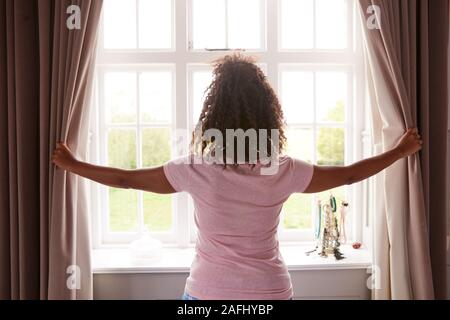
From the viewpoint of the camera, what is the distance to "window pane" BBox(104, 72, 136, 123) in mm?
2502

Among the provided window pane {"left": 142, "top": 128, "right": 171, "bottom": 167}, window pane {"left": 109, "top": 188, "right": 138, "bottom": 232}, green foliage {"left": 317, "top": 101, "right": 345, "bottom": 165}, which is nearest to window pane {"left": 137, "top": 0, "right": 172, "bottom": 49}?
window pane {"left": 142, "top": 128, "right": 171, "bottom": 167}

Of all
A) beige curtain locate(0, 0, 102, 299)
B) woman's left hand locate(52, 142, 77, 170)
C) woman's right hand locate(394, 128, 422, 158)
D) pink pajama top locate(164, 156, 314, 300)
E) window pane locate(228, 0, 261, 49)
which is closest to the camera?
pink pajama top locate(164, 156, 314, 300)

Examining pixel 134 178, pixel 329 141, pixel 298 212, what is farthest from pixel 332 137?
pixel 134 178

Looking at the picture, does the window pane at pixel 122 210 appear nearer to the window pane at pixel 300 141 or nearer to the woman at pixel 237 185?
the window pane at pixel 300 141

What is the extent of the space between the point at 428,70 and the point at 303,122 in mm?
700

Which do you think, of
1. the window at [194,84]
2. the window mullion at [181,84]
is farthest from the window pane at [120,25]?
the window mullion at [181,84]

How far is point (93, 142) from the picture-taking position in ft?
7.96

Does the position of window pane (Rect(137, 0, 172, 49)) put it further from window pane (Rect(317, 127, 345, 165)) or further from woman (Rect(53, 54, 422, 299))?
woman (Rect(53, 54, 422, 299))

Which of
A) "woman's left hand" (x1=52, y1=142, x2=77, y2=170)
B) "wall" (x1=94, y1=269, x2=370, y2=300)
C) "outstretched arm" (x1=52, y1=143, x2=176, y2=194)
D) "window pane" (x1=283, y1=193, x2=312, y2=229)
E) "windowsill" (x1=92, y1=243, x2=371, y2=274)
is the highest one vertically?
"woman's left hand" (x1=52, y1=142, x2=77, y2=170)

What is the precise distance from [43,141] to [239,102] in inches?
44.3

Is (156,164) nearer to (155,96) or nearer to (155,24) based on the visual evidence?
(155,96)

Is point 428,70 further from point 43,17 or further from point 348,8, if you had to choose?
point 43,17

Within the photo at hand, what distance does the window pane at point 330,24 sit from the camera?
252 centimetres
